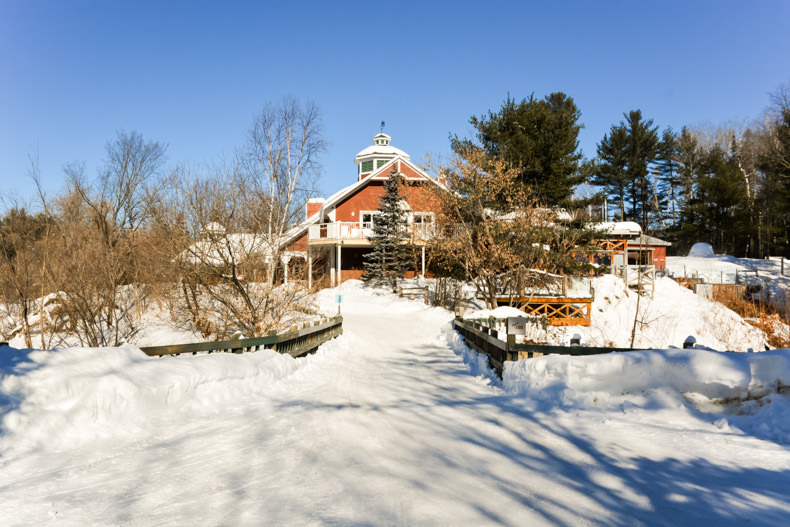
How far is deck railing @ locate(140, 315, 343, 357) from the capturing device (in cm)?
829

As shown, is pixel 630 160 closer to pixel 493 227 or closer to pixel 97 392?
pixel 493 227

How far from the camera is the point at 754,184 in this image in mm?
56188

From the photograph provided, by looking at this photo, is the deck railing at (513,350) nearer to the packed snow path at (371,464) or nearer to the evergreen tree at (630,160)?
the packed snow path at (371,464)

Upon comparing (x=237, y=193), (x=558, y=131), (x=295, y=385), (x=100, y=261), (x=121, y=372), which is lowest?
(x=295, y=385)

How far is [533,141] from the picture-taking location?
26.5 meters

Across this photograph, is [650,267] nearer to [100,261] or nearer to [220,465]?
[100,261]

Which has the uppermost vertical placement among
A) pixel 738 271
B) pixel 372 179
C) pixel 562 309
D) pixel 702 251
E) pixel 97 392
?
pixel 372 179

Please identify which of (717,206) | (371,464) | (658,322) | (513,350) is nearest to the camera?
(371,464)

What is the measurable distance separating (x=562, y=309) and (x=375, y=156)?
26.4 metres

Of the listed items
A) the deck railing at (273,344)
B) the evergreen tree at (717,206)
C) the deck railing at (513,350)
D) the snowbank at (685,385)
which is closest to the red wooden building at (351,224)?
the deck railing at (273,344)

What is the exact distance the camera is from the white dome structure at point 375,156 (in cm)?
4762

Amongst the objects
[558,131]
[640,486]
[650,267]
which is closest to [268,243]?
[640,486]

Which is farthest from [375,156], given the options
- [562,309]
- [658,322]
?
[658,322]

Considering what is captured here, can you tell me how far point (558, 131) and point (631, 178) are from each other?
34.4 metres
